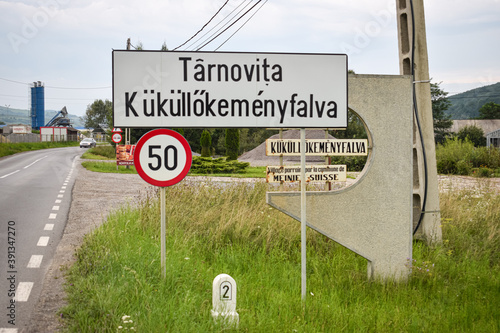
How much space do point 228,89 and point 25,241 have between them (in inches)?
208

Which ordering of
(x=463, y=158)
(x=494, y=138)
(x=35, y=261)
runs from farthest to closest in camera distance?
(x=494, y=138) < (x=463, y=158) < (x=35, y=261)

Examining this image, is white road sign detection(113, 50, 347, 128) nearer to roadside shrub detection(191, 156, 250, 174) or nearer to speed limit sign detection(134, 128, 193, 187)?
speed limit sign detection(134, 128, 193, 187)

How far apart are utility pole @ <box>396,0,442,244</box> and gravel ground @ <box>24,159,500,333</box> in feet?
9.93

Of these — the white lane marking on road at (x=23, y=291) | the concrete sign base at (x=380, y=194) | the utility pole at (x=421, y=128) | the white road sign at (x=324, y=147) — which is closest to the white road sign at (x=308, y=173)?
the white road sign at (x=324, y=147)

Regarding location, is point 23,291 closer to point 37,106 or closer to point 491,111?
point 491,111

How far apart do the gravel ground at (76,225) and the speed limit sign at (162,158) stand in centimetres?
160

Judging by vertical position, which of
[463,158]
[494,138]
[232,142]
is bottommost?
[463,158]

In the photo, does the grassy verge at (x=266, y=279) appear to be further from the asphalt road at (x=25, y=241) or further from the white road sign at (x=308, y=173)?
the white road sign at (x=308, y=173)

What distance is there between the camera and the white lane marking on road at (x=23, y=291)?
5046mm

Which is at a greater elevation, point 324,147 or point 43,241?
point 324,147

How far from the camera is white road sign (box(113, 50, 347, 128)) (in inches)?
176

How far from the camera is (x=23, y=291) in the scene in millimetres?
5285

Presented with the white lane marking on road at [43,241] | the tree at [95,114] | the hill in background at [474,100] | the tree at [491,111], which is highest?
the hill in background at [474,100]

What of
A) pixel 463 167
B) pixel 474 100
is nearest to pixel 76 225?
pixel 463 167
